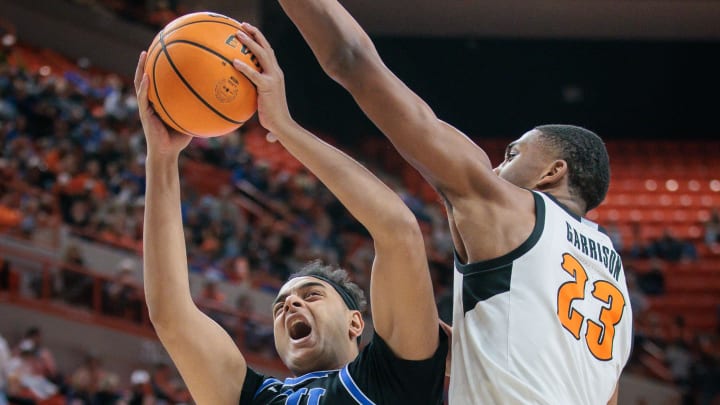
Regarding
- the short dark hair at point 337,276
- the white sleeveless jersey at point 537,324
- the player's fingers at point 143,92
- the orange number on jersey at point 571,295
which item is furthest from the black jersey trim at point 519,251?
the player's fingers at point 143,92

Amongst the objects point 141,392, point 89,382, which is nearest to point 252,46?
point 141,392

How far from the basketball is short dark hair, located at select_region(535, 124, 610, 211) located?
0.86 metres

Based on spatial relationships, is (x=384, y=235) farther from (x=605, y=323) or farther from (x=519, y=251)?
(x=605, y=323)

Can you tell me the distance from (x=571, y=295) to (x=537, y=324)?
13 cm

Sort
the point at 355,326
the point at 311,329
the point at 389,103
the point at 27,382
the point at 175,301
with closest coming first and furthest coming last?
the point at 389,103 → the point at 175,301 → the point at 311,329 → the point at 355,326 → the point at 27,382

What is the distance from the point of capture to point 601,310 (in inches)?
102

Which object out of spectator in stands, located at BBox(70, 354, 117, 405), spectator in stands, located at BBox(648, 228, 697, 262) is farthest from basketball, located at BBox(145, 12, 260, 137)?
spectator in stands, located at BBox(648, 228, 697, 262)

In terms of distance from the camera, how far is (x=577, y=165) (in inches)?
108

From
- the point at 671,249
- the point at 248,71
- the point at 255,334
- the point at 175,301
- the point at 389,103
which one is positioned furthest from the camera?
the point at 671,249

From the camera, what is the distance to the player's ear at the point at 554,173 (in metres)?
2.74

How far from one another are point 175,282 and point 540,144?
1.20 meters

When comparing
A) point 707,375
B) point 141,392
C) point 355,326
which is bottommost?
point 141,392

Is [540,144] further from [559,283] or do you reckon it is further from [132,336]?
[132,336]

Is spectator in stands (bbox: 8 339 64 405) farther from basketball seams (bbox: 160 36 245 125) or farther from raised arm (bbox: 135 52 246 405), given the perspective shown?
basketball seams (bbox: 160 36 245 125)
